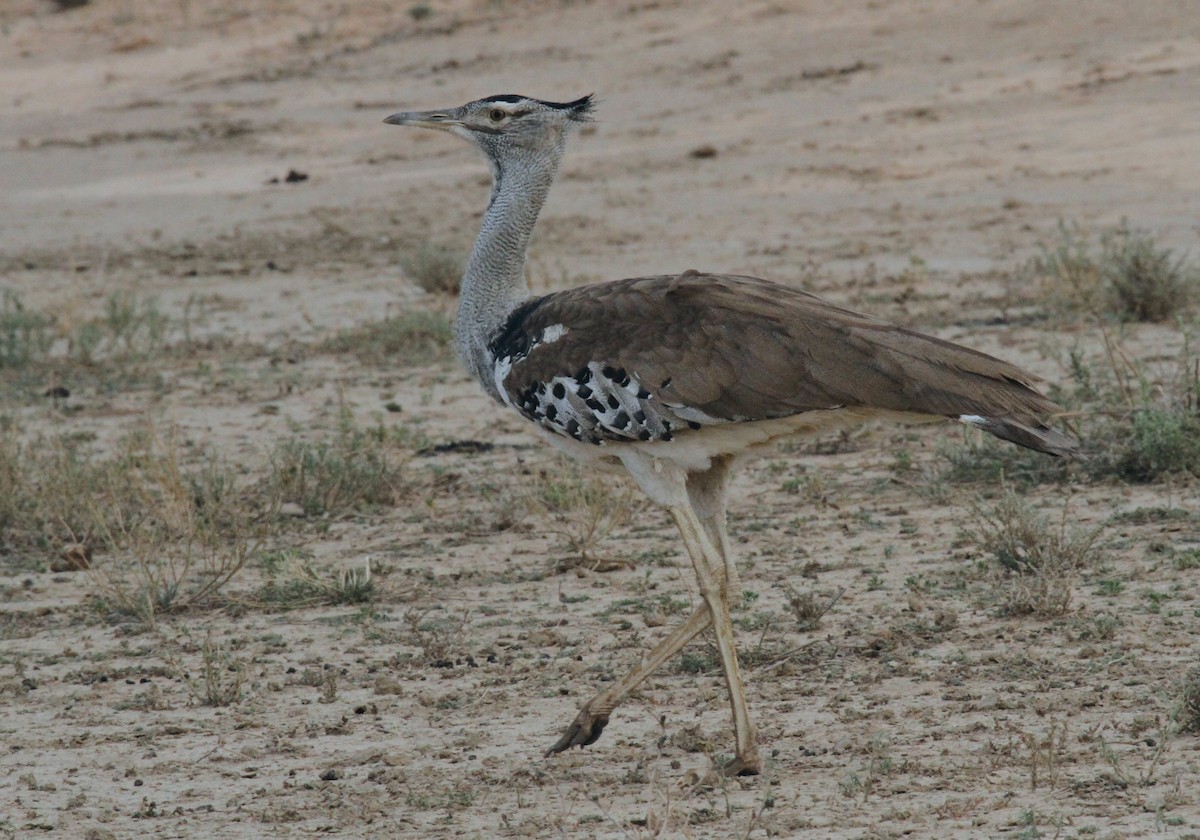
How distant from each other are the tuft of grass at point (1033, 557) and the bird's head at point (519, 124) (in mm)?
1521

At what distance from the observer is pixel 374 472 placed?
616 centimetres

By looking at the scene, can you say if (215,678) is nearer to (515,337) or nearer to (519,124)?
(515,337)

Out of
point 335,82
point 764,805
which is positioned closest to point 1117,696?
Answer: point 764,805

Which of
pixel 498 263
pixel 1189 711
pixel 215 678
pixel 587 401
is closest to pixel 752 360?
pixel 587 401

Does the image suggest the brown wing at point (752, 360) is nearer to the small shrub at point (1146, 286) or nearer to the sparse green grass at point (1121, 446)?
the sparse green grass at point (1121, 446)

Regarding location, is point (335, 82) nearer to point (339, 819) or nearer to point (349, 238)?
point (349, 238)

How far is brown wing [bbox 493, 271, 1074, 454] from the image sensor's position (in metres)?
3.83

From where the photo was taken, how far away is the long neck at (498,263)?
4605 millimetres

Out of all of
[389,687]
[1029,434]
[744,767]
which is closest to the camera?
[1029,434]

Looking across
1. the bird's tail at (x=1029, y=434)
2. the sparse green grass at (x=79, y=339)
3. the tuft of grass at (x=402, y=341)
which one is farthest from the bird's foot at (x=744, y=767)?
the sparse green grass at (x=79, y=339)

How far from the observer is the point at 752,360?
13.0ft

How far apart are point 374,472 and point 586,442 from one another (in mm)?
2128

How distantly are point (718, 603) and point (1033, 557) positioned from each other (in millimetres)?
1195

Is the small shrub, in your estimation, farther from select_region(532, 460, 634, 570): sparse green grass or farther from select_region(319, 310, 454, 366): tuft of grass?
select_region(319, 310, 454, 366): tuft of grass
